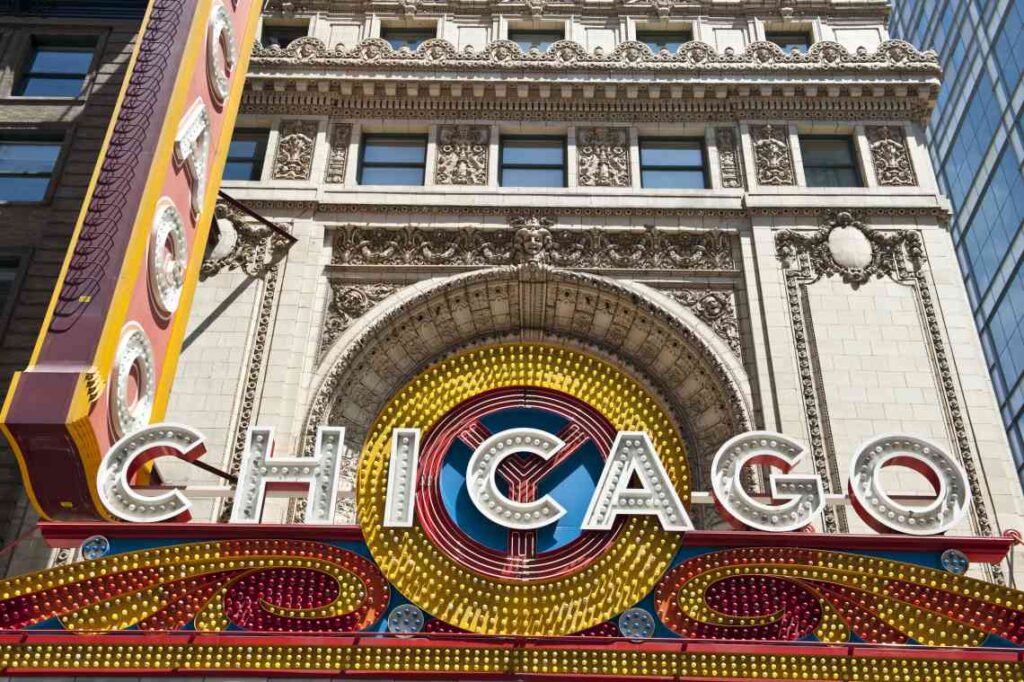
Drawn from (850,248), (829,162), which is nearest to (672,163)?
(829,162)

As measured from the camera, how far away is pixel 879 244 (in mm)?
21297

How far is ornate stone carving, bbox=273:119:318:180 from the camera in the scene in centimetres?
2280

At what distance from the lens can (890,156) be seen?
74.5ft

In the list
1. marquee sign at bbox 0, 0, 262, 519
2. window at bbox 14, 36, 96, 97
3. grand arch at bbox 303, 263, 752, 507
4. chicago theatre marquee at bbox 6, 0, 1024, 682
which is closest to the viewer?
chicago theatre marquee at bbox 6, 0, 1024, 682

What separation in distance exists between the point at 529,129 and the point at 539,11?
4.67 meters

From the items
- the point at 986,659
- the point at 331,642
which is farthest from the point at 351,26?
the point at 986,659

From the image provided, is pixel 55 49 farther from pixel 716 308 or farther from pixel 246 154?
pixel 716 308

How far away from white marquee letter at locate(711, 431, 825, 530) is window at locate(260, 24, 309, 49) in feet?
60.3

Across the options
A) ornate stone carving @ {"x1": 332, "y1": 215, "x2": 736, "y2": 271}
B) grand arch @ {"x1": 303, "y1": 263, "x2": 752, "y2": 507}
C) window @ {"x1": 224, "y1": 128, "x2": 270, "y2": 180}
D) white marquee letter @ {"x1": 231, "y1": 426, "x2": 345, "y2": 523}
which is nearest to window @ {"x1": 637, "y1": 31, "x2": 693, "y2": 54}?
ornate stone carving @ {"x1": 332, "y1": 215, "x2": 736, "y2": 271}

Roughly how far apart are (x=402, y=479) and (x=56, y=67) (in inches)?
697

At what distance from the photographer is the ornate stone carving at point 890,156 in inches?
880

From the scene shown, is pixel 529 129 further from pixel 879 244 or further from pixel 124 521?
pixel 124 521

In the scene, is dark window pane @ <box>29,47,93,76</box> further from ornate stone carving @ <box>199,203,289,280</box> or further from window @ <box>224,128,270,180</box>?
ornate stone carving @ <box>199,203,289,280</box>

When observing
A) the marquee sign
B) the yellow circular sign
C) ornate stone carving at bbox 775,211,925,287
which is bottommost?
the yellow circular sign
